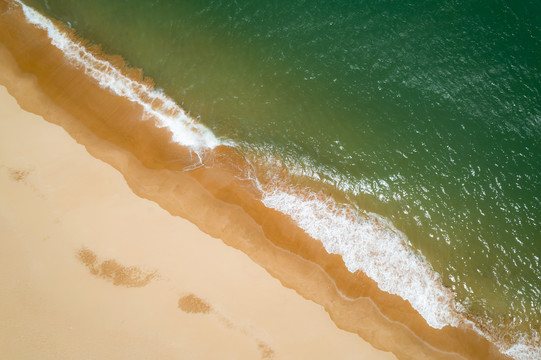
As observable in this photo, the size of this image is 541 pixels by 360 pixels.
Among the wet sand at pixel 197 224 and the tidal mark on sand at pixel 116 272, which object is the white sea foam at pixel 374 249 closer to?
the wet sand at pixel 197 224

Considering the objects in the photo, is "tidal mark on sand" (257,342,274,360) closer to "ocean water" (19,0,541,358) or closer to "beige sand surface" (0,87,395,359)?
"beige sand surface" (0,87,395,359)

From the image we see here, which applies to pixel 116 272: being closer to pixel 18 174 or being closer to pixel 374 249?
pixel 18 174

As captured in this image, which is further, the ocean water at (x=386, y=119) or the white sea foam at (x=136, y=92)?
the white sea foam at (x=136, y=92)

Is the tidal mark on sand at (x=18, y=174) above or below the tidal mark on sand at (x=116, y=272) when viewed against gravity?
above

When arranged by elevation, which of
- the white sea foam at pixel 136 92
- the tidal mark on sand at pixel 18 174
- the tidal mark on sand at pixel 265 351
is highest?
the white sea foam at pixel 136 92

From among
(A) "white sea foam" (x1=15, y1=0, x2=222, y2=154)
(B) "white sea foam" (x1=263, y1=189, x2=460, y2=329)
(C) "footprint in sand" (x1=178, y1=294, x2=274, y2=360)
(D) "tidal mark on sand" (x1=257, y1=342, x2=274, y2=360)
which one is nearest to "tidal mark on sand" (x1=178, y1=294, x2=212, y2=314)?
(C) "footprint in sand" (x1=178, y1=294, x2=274, y2=360)

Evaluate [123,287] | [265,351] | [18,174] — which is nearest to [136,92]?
[18,174]

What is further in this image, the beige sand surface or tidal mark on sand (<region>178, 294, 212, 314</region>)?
tidal mark on sand (<region>178, 294, 212, 314</region>)

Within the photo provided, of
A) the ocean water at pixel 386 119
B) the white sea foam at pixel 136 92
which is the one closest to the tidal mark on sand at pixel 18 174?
the white sea foam at pixel 136 92
